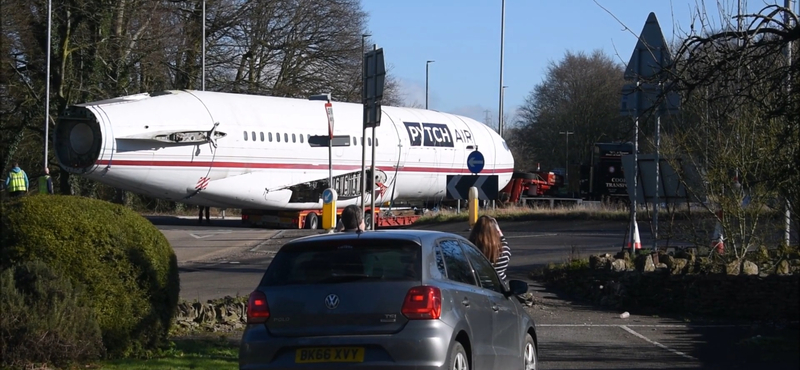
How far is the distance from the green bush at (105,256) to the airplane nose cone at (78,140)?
19884 mm

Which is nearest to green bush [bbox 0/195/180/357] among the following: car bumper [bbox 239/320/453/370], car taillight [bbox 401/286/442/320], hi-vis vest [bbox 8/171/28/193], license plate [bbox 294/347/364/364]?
car bumper [bbox 239/320/453/370]

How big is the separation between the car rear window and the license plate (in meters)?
0.53

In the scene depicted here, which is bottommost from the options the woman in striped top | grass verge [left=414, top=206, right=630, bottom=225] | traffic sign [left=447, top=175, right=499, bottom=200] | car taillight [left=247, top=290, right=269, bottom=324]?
grass verge [left=414, top=206, right=630, bottom=225]

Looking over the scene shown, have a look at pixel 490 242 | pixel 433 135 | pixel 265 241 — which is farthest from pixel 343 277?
pixel 433 135

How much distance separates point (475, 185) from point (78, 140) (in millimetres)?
15505

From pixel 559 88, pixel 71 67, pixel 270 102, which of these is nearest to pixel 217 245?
pixel 270 102

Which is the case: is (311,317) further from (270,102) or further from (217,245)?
(270,102)

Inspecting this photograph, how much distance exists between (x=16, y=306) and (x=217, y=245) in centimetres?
1891

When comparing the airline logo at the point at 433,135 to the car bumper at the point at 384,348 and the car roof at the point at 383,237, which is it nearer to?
the car roof at the point at 383,237

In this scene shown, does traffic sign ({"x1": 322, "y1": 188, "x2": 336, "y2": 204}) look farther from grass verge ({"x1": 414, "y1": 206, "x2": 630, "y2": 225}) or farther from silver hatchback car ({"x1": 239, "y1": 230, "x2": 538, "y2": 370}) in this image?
silver hatchback car ({"x1": 239, "y1": 230, "x2": 538, "y2": 370})

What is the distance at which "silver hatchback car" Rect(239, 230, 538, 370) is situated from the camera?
23.6 feet

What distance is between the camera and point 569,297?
1634 centimetres

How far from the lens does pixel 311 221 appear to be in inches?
1437

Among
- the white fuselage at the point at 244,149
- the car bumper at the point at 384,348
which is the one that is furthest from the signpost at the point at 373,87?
the white fuselage at the point at 244,149
